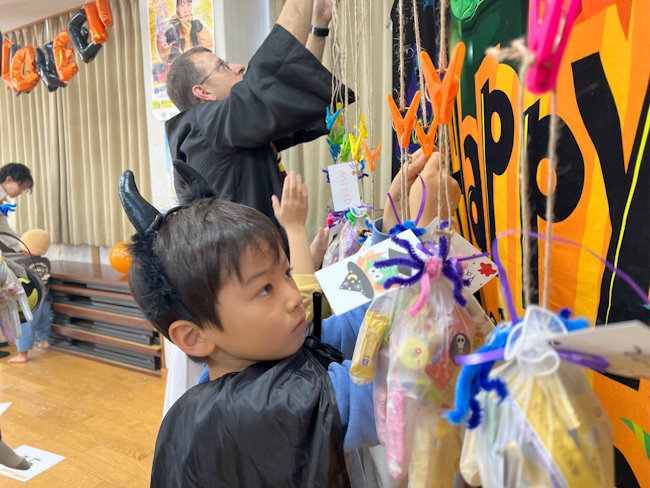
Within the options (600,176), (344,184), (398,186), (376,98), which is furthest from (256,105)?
(376,98)

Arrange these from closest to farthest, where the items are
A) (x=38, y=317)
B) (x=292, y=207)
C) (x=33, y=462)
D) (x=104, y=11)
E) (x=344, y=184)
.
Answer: (x=292, y=207)
(x=344, y=184)
(x=33, y=462)
(x=104, y=11)
(x=38, y=317)

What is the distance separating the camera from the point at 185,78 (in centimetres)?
125

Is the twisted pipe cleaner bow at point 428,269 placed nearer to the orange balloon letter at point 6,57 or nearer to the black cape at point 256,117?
the black cape at point 256,117

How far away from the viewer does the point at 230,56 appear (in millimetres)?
2287

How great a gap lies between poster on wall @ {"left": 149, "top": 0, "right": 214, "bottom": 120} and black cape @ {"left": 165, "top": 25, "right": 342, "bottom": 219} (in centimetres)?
135

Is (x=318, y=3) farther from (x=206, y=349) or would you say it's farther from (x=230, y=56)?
(x=230, y=56)

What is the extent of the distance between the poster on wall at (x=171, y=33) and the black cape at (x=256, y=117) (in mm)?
1352

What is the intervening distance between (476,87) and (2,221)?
2532 millimetres

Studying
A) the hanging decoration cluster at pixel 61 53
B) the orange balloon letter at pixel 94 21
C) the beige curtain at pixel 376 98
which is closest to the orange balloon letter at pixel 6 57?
the hanging decoration cluster at pixel 61 53

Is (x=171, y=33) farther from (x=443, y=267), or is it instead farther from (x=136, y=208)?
(x=443, y=267)

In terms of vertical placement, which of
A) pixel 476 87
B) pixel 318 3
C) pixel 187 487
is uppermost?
pixel 318 3

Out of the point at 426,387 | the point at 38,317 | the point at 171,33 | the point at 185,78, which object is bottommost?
the point at 38,317

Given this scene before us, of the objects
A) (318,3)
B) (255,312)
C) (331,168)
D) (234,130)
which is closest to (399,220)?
(255,312)

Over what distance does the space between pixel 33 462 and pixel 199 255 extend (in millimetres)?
1812
